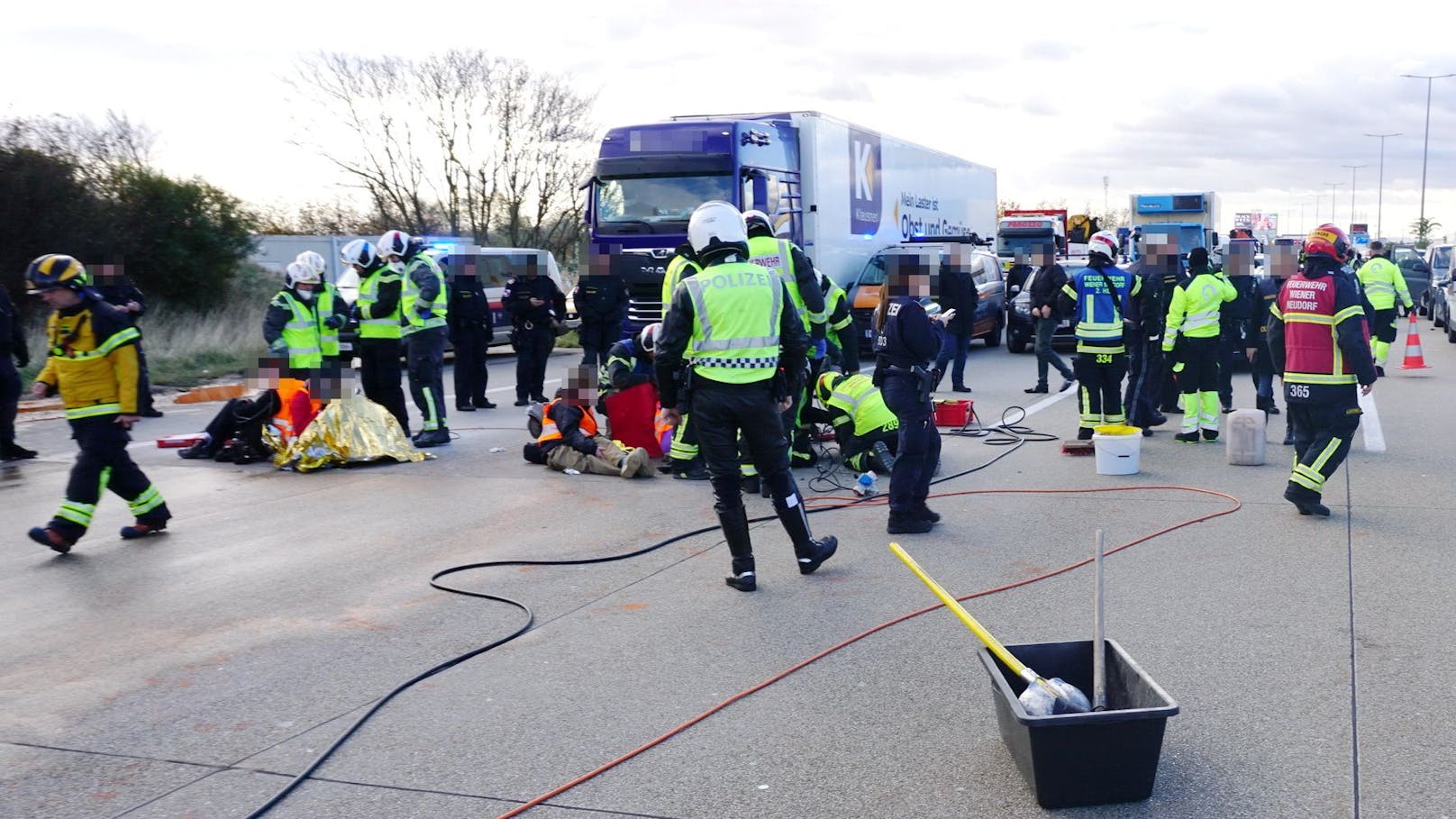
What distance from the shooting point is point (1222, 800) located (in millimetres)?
3920

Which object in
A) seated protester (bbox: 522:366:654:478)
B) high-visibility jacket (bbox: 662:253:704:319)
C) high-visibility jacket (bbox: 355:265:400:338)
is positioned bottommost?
seated protester (bbox: 522:366:654:478)

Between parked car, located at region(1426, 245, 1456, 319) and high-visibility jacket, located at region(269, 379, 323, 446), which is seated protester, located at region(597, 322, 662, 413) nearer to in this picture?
high-visibility jacket, located at region(269, 379, 323, 446)

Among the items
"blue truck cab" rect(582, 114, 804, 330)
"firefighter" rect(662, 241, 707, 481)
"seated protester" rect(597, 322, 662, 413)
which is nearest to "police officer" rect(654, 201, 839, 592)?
"firefighter" rect(662, 241, 707, 481)

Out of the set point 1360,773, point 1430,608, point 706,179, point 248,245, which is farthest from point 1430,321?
point 1360,773

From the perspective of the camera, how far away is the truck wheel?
23.2m

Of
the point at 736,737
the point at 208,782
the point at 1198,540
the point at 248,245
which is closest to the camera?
the point at 208,782

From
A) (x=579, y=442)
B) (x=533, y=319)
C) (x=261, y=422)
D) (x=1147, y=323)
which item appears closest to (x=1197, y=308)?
(x=1147, y=323)

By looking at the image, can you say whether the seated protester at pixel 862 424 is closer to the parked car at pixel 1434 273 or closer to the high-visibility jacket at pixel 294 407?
the high-visibility jacket at pixel 294 407

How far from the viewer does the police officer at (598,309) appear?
558 inches

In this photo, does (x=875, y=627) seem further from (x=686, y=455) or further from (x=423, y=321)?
(x=423, y=321)

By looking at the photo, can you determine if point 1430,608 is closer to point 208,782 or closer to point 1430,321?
point 208,782

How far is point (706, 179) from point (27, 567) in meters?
12.1

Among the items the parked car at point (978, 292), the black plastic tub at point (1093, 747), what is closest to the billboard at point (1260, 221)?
the parked car at point (978, 292)

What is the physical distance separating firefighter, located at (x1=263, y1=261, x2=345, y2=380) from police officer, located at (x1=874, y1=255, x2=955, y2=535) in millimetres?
5557
